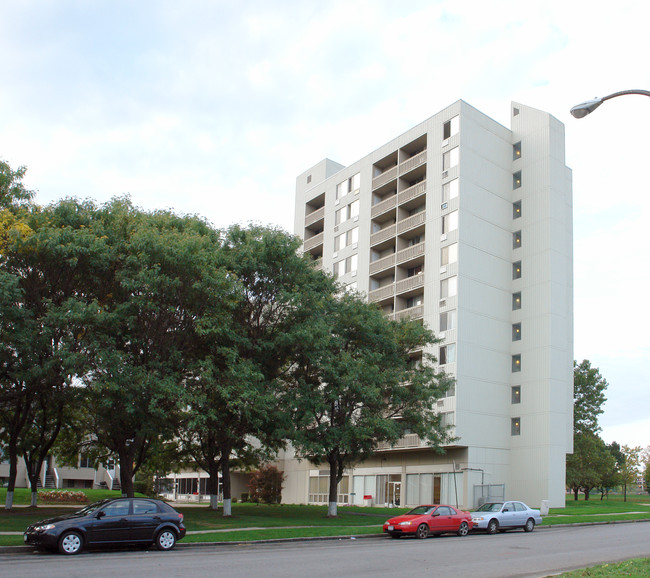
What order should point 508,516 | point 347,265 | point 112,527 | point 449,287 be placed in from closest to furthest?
point 112,527 → point 508,516 → point 449,287 → point 347,265

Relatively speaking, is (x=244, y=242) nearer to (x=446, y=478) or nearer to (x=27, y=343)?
(x=27, y=343)

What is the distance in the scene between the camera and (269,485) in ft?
202

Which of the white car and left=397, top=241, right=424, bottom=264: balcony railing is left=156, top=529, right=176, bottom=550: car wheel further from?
left=397, top=241, right=424, bottom=264: balcony railing

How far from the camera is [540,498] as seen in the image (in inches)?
1842

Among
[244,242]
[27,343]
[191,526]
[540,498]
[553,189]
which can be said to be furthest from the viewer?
[553,189]

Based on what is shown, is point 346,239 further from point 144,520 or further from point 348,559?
point 348,559

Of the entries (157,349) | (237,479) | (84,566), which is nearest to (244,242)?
(157,349)

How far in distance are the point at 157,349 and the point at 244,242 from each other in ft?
22.1

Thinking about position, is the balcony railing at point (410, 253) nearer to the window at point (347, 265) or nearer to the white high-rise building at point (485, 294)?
the white high-rise building at point (485, 294)

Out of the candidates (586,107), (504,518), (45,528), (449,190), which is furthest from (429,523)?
(449,190)

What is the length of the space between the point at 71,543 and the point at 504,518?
17.8m

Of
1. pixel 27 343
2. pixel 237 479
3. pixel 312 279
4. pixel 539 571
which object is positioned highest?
pixel 312 279

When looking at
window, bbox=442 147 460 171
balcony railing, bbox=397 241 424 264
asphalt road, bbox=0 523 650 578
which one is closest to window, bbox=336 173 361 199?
balcony railing, bbox=397 241 424 264

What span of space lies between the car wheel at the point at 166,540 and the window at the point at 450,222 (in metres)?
34.1
